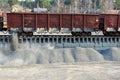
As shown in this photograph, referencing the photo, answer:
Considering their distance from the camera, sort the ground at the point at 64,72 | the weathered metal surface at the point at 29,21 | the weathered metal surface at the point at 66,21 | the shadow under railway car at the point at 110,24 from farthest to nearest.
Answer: the shadow under railway car at the point at 110,24 < the weathered metal surface at the point at 66,21 < the weathered metal surface at the point at 29,21 < the ground at the point at 64,72

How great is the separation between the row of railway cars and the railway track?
36.2 inches

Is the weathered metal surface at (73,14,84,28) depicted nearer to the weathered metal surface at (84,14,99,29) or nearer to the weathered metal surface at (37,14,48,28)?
the weathered metal surface at (84,14,99,29)

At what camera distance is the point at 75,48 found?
21672 mm

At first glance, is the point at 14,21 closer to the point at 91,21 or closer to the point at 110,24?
the point at 91,21

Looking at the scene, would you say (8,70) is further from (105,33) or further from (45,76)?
(105,33)

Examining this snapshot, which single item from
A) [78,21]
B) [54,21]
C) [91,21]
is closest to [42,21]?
[54,21]

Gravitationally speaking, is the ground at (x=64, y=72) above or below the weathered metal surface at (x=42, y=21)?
below

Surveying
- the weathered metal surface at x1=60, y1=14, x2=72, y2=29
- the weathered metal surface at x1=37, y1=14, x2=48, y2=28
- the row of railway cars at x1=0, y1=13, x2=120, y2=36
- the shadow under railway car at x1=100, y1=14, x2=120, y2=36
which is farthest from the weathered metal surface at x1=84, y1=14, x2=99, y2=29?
the weathered metal surface at x1=37, y1=14, x2=48, y2=28

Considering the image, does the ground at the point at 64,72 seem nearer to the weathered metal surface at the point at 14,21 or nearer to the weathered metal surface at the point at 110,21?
the weathered metal surface at the point at 14,21

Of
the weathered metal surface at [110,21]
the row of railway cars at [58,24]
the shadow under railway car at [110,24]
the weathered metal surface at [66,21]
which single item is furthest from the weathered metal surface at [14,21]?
the weathered metal surface at [110,21]

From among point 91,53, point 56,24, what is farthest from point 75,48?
point 56,24

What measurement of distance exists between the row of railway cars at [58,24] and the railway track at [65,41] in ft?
3.02

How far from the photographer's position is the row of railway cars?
24281mm

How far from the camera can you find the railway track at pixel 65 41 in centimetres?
2305
